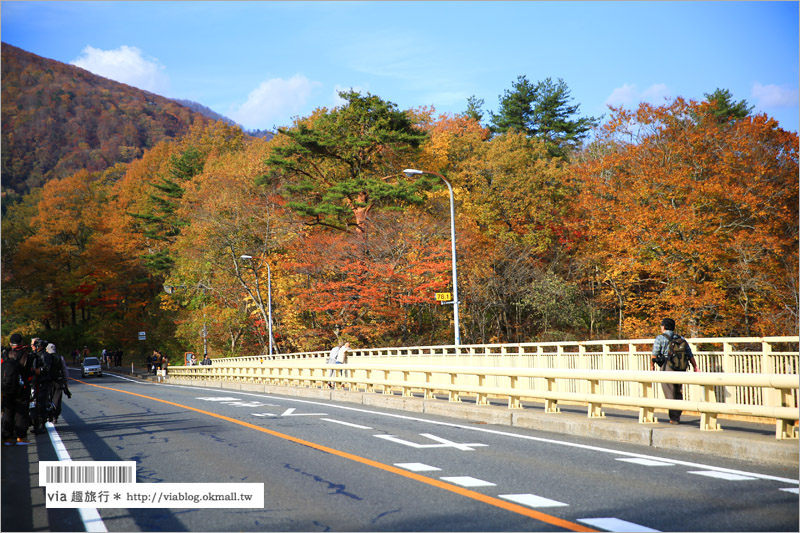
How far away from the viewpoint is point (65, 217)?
8275 centimetres

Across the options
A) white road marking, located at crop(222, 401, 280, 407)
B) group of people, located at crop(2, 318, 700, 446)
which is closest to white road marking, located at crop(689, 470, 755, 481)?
group of people, located at crop(2, 318, 700, 446)

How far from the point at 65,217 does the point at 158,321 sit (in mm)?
15375

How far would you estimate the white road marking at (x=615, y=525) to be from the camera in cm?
570

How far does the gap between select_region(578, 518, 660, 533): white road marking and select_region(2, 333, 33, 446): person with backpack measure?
29.5ft

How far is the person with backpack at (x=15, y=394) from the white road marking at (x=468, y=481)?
23.6 feet

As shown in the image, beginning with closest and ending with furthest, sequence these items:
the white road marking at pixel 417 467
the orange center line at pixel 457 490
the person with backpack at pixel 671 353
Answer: the orange center line at pixel 457 490 < the white road marking at pixel 417 467 < the person with backpack at pixel 671 353

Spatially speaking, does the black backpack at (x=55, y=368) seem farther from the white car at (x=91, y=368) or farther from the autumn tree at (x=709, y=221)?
the white car at (x=91, y=368)

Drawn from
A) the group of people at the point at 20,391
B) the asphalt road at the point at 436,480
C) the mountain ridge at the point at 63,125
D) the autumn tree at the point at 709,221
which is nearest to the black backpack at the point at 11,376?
the group of people at the point at 20,391

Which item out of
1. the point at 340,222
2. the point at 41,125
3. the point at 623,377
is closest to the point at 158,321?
the point at 340,222

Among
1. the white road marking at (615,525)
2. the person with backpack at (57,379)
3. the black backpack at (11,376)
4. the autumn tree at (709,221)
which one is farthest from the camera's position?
the autumn tree at (709,221)

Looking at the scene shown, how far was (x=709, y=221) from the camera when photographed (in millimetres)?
34188

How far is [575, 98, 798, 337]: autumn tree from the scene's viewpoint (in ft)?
106

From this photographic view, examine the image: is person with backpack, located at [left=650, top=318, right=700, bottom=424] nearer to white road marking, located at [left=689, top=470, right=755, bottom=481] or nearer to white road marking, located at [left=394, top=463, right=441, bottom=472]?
white road marking, located at [left=689, top=470, right=755, bottom=481]

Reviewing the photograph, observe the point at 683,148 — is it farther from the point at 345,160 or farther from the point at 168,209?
the point at 168,209
